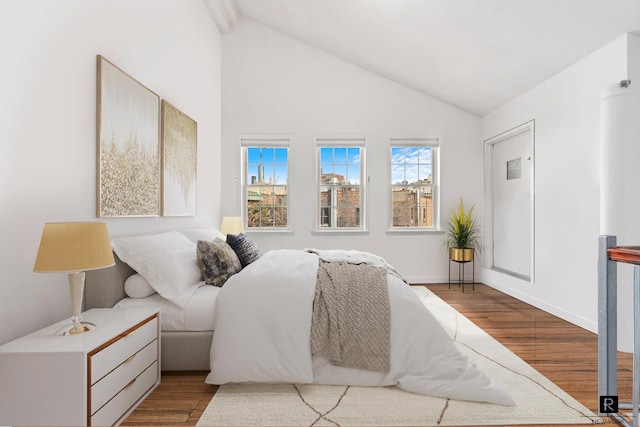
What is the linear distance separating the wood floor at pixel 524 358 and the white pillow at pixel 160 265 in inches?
20.4

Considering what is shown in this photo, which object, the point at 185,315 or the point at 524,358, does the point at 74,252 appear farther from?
the point at 524,358

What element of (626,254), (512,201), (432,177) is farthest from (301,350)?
(432,177)

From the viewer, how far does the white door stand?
3973 mm

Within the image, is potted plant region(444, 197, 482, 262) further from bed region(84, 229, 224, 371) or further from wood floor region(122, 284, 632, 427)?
bed region(84, 229, 224, 371)

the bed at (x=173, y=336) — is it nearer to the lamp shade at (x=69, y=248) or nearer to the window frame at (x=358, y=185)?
the lamp shade at (x=69, y=248)

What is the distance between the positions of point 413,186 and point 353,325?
133 inches

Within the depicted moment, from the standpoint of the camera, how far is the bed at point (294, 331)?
197 cm

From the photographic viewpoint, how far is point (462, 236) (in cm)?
458

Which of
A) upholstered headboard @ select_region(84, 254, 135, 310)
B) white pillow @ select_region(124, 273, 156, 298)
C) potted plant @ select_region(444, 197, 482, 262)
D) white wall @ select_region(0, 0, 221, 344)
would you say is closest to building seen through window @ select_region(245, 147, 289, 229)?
white wall @ select_region(0, 0, 221, 344)

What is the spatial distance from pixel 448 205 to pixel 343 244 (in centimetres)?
165

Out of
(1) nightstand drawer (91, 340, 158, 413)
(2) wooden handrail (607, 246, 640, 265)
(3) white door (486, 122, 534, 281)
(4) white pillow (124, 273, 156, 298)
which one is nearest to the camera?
(2) wooden handrail (607, 246, 640, 265)

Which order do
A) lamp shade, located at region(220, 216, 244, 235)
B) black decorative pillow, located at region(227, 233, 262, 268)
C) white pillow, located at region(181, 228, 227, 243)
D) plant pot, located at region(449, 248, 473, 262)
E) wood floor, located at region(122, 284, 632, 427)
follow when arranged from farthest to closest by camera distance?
1. plant pot, located at region(449, 248, 473, 262)
2. lamp shade, located at region(220, 216, 244, 235)
3. white pillow, located at region(181, 228, 227, 243)
4. black decorative pillow, located at region(227, 233, 262, 268)
5. wood floor, located at region(122, 284, 632, 427)

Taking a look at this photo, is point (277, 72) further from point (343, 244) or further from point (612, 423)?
point (612, 423)

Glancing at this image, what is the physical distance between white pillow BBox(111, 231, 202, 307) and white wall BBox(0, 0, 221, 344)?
0.92 feet
